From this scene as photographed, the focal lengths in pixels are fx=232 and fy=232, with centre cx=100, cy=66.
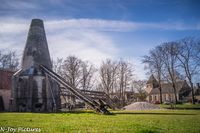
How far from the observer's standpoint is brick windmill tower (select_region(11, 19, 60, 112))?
87.9 ft

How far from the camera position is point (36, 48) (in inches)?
1125

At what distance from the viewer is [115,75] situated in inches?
2179

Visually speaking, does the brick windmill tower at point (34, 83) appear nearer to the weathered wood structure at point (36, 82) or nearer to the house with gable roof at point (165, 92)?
the weathered wood structure at point (36, 82)

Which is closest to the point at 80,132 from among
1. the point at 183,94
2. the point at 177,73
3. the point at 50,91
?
the point at 50,91

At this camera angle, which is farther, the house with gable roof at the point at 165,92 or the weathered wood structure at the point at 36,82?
the house with gable roof at the point at 165,92

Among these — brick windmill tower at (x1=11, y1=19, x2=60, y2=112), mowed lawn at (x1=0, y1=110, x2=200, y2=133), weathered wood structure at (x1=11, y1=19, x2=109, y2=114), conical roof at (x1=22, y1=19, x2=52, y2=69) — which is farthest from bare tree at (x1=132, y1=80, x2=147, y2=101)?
mowed lawn at (x1=0, y1=110, x2=200, y2=133)

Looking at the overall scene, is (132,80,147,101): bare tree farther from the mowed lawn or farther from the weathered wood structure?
the mowed lawn

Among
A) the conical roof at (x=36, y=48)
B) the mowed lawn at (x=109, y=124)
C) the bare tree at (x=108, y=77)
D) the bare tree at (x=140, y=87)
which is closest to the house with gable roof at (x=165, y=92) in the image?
the bare tree at (x=140, y=87)

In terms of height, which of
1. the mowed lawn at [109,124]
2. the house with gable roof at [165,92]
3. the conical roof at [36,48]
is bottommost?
the house with gable roof at [165,92]

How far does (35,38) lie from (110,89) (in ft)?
96.1

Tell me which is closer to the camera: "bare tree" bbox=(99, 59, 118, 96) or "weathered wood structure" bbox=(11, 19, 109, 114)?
"weathered wood structure" bbox=(11, 19, 109, 114)

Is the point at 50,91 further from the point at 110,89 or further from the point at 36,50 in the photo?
the point at 110,89

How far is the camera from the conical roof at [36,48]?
28439mm

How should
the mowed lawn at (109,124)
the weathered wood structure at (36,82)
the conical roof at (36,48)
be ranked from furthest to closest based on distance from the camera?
the conical roof at (36,48), the weathered wood structure at (36,82), the mowed lawn at (109,124)
